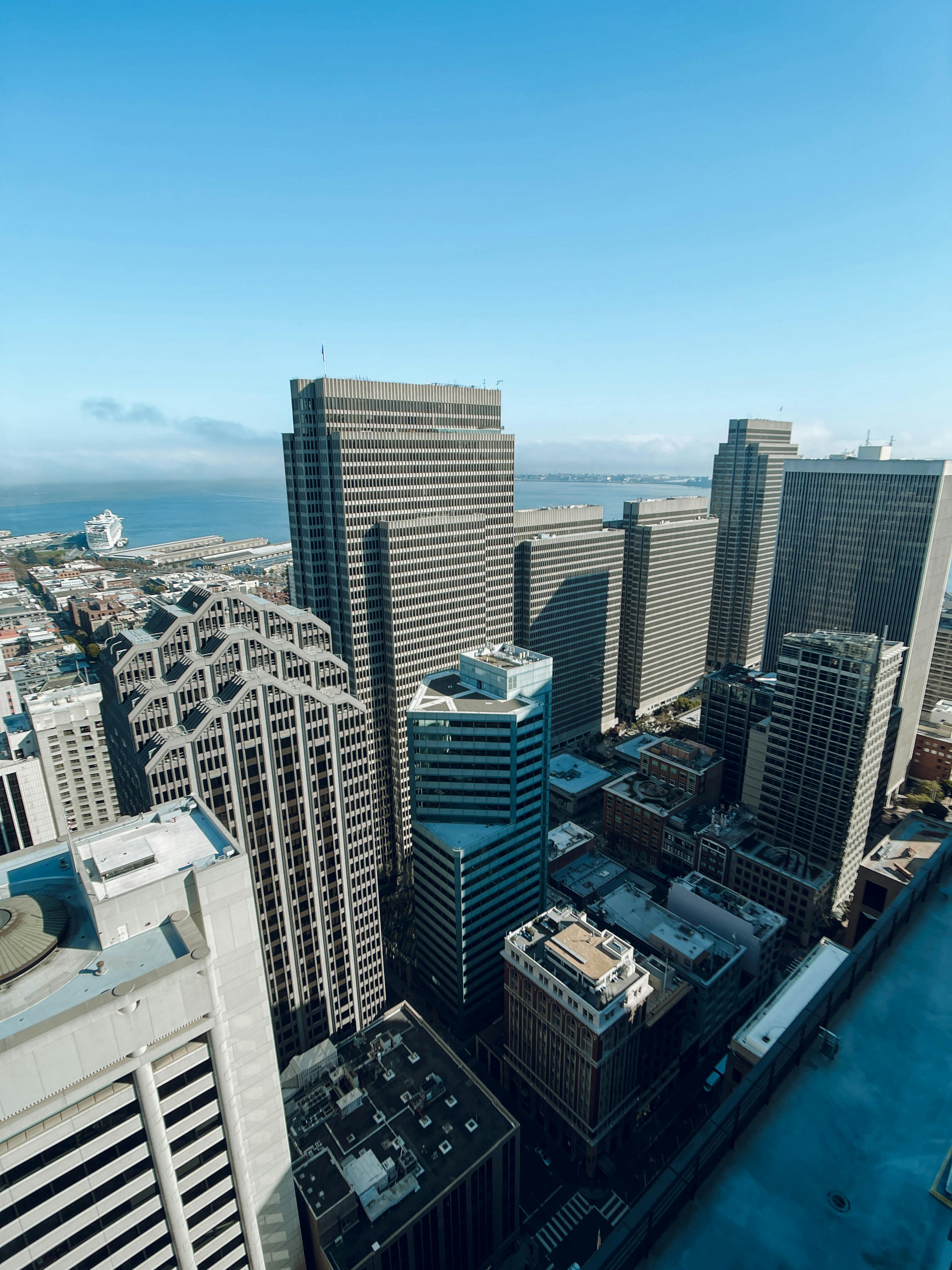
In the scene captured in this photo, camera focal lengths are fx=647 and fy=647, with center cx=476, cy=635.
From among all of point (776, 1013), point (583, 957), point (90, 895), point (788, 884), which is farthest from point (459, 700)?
point (788, 884)

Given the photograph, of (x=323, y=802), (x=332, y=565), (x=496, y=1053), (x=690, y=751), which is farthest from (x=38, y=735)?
(x=690, y=751)

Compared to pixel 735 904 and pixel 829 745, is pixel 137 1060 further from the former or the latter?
pixel 829 745

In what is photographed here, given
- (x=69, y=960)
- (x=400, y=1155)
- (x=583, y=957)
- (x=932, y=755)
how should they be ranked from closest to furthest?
(x=69, y=960) → (x=400, y=1155) → (x=583, y=957) → (x=932, y=755)

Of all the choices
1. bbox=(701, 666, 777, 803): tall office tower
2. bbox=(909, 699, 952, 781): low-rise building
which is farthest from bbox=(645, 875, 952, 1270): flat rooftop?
bbox=(909, 699, 952, 781): low-rise building

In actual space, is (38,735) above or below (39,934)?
below

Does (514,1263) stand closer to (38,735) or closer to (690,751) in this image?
(690,751)

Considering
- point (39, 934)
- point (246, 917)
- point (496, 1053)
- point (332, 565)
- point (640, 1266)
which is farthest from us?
point (332, 565)

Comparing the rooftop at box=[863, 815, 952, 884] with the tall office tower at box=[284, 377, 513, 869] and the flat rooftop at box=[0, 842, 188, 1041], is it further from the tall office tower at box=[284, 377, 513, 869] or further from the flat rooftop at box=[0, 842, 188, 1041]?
the flat rooftop at box=[0, 842, 188, 1041]
